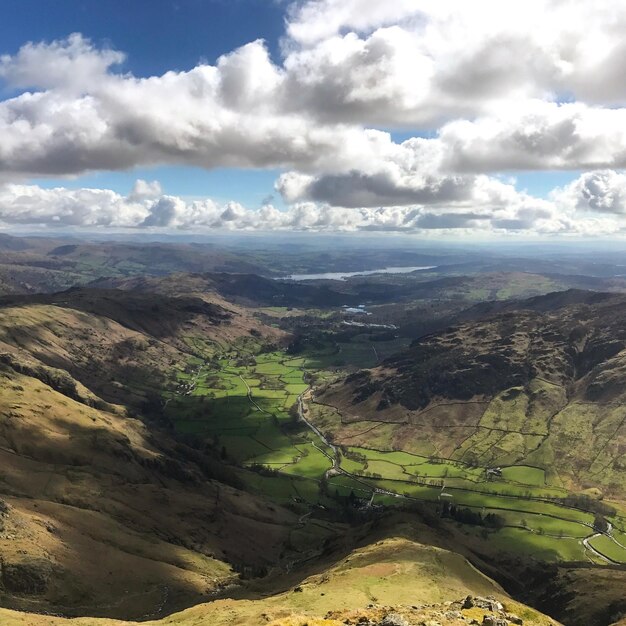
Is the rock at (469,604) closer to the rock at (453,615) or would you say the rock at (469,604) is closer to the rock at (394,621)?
the rock at (453,615)

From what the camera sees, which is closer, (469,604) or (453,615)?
(453,615)

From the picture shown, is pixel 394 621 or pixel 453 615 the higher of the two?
pixel 394 621

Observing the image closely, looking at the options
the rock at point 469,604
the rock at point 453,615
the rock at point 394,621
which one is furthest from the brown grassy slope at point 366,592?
the rock at point 469,604

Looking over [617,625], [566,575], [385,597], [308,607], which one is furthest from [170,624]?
[566,575]

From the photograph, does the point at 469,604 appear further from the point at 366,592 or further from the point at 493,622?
→ the point at 366,592

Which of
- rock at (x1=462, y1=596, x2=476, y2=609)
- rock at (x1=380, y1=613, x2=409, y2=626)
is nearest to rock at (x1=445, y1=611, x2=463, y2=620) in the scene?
rock at (x1=462, y1=596, x2=476, y2=609)

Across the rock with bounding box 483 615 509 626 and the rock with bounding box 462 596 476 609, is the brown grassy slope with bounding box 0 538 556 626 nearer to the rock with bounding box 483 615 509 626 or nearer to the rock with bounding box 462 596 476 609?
the rock with bounding box 483 615 509 626

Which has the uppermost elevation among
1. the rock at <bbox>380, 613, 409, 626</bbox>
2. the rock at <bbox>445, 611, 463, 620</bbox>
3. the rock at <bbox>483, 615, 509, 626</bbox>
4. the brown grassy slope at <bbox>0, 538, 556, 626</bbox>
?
the rock at <bbox>380, 613, 409, 626</bbox>

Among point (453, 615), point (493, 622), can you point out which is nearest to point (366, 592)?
point (453, 615)
